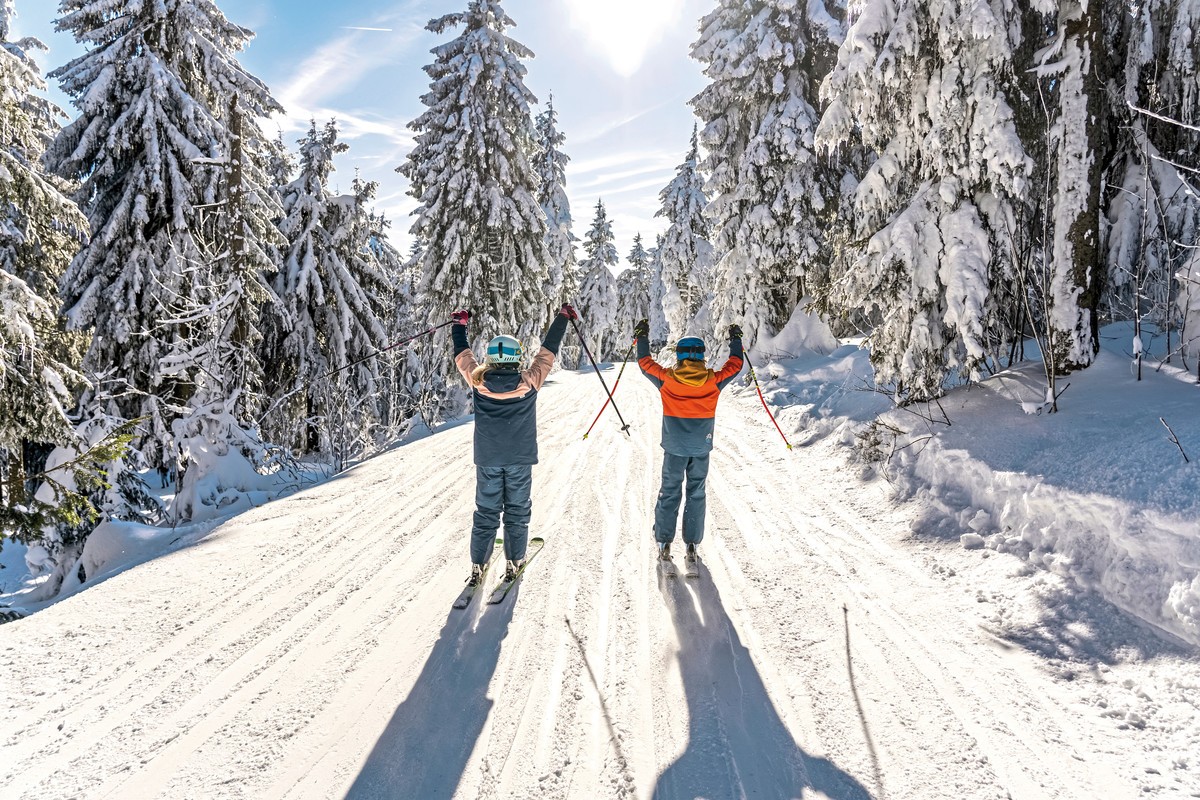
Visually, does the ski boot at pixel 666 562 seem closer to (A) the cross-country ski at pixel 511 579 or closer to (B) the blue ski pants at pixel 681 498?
(B) the blue ski pants at pixel 681 498

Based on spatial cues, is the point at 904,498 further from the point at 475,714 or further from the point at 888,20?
the point at 888,20

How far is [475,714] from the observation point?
3.08m

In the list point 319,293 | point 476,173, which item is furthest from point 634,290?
point 319,293

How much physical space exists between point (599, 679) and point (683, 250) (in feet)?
83.3

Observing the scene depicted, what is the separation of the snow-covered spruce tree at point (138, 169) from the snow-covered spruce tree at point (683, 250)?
1839 centimetres

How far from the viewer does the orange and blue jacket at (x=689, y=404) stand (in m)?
4.94

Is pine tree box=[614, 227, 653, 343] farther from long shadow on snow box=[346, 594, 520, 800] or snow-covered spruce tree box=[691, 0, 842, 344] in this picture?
long shadow on snow box=[346, 594, 520, 800]

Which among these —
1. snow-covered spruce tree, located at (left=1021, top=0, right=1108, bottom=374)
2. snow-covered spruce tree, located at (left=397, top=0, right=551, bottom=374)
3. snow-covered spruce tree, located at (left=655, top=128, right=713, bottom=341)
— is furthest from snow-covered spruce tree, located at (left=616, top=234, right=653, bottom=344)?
snow-covered spruce tree, located at (left=1021, top=0, right=1108, bottom=374)

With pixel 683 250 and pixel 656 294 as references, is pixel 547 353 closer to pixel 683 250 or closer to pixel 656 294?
pixel 683 250

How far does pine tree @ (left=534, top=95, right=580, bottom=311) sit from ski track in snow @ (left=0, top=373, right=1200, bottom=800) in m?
17.7

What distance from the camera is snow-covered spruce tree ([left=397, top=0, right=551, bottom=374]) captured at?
17422mm

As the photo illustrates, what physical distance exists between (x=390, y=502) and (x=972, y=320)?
23.4ft

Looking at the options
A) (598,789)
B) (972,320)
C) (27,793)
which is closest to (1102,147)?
(972,320)

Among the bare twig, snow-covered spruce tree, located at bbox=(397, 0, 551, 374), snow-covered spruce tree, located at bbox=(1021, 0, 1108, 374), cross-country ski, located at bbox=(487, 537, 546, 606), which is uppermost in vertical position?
snow-covered spruce tree, located at bbox=(397, 0, 551, 374)
